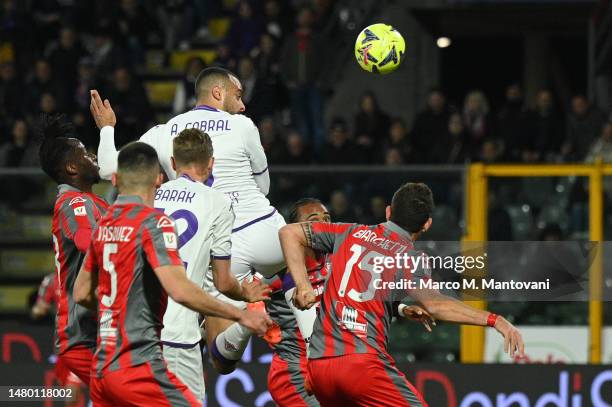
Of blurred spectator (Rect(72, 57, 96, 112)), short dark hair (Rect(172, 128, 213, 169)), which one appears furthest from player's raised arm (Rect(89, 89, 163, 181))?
blurred spectator (Rect(72, 57, 96, 112))

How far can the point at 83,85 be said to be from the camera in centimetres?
1719

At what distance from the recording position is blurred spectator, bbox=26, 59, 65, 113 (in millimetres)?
17047

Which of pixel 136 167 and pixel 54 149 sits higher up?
pixel 54 149

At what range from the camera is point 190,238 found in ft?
24.6

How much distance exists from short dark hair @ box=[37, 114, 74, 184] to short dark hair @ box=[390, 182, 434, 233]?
2.03 meters

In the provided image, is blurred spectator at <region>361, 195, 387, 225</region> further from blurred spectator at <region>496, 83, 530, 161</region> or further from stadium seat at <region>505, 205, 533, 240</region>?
blurred spectator at <region>496, 83, 530, 161</region>

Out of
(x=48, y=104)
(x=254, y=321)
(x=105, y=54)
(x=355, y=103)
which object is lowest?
(x=254, y=321)

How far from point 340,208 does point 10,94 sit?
21.2 feet

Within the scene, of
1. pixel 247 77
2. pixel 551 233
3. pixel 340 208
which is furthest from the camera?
pixel 247 77

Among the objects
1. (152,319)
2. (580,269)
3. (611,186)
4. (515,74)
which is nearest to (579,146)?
(611,186)

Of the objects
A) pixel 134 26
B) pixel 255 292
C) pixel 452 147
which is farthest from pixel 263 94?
pixel 255 292

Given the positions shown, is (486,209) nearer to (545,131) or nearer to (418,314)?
(545,131)

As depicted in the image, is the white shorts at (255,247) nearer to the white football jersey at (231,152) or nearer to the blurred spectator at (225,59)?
the white football jersey at (231,152)

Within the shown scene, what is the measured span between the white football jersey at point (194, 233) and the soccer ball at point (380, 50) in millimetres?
2495
